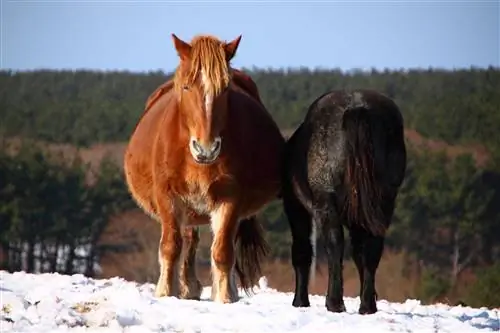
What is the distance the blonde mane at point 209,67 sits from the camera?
9555mm

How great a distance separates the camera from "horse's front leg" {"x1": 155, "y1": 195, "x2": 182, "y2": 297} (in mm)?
10141

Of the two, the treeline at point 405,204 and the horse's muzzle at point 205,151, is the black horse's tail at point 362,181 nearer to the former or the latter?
the horse's muzzle at point 205,151

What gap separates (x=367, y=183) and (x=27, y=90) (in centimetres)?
8544

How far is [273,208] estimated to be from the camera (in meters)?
46.1

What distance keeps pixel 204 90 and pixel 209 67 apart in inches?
8.7

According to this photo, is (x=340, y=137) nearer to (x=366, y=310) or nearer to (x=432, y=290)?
(x=366, y=310)

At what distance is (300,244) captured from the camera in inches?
413

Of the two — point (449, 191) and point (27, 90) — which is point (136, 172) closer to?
point (449, 191)

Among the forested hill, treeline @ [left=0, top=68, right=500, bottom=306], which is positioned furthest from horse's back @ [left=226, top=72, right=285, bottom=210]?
the forested hill

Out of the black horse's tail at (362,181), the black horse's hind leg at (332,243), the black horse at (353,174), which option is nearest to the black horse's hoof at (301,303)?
the black horse at (353,174)

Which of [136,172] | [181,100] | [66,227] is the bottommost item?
[66,227]

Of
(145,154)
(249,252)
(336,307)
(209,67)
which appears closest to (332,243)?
(336,307)

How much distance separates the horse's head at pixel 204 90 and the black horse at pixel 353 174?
0.88 metres

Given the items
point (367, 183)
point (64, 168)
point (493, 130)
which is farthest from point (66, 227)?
point (367, 183)
